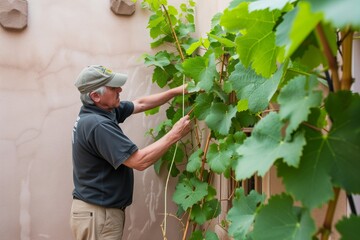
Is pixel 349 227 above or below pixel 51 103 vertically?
above

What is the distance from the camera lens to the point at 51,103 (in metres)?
2.35

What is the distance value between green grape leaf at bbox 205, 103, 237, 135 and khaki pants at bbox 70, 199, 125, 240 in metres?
0.90

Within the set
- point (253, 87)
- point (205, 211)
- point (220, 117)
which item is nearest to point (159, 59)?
point (220, 117)

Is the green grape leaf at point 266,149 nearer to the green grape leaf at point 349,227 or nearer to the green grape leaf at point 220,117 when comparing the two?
the green grape leaf at point 349,227

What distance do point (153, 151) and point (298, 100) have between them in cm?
139

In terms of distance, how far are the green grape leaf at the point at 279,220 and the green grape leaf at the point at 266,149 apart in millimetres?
102

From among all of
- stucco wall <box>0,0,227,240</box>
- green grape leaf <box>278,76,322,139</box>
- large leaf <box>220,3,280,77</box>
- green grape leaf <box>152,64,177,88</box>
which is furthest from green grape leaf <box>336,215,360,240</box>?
green grape leaf <box>152,64,177,88</box>

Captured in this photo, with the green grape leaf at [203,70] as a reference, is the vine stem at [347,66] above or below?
above

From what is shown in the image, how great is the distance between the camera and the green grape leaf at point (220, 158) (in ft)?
5.31

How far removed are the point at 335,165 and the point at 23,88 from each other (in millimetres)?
2168

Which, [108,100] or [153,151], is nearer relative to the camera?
[153,151]

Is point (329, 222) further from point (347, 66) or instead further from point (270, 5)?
point (270, 5)

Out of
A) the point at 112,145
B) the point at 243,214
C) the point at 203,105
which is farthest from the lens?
the point at 112,145

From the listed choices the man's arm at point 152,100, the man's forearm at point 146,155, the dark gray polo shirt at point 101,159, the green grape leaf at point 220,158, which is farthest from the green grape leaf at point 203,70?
the man's arm at point 152,100
